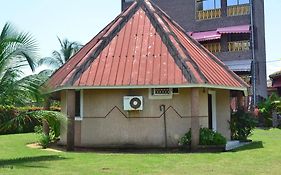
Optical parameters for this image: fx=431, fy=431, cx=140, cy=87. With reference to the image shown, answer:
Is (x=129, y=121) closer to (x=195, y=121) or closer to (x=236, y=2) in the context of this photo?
(x=195, y=121)

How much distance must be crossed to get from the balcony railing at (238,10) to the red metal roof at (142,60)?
2135 cm

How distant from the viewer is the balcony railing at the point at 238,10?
4174cm

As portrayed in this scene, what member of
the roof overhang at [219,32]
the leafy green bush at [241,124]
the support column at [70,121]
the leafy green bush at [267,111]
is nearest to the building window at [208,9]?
the roof overhang at [219,32]

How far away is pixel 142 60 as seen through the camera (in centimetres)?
1903

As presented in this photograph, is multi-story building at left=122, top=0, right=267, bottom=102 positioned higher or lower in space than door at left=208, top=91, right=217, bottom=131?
higher

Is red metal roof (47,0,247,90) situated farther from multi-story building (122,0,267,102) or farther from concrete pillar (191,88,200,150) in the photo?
multi-story building (122,0,267,102)

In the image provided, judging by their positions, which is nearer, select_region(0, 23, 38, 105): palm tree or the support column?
select_region(0, 23, 38, 105): palm tree

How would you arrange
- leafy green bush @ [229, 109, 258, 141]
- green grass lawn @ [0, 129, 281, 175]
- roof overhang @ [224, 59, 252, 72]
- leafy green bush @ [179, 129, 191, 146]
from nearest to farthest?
green grass lawn @ [0, 129, 281, 175]
leafy green bush @ [179, 129, 191, 146]
leafy green bush @ [229, 109, 258, 141]
roof overhang @ [224, 59, 252, 72]

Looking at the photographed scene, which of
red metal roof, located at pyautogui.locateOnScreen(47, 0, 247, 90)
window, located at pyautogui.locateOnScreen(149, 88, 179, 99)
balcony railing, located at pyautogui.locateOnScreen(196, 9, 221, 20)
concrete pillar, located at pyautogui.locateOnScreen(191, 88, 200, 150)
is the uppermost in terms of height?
balcony railing, located at pyautogui.locateOnScreen(196, 9, 221, 20)

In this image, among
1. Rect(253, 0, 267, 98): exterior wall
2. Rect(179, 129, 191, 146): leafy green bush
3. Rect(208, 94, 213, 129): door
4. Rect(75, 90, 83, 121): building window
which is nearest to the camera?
Rect(179, 129, 191, 146): leafy green bush

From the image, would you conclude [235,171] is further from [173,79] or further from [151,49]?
[151,49]

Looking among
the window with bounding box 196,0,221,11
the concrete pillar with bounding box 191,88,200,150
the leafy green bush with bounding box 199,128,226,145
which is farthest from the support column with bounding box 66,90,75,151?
the window with bounding box 196,0,221,11

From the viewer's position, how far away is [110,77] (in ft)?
59.8

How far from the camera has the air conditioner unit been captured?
1809cm
